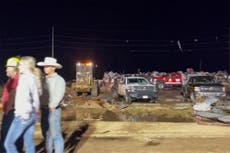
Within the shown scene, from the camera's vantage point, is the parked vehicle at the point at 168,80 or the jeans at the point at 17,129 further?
the parked vehicle at the point at 168,80

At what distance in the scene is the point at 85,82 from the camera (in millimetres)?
40500

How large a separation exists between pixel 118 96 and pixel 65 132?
20.0 meters

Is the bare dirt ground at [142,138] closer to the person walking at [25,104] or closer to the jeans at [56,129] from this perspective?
the jeans at [56,129]

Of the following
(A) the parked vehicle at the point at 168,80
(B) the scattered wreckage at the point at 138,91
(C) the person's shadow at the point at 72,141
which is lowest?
(C) the person's shadow at the point at 72,141

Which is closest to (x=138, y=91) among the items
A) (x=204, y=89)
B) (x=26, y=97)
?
(x=204, y=89)

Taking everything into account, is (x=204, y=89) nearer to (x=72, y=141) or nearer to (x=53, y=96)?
(x=72, y=141)

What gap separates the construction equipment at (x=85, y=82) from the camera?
40.0 meters

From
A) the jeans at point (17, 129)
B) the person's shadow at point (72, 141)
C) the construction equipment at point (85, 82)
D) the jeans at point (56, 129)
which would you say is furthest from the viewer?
the construction equipment at point (85, 82)

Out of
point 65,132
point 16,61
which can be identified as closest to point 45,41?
point 65,132

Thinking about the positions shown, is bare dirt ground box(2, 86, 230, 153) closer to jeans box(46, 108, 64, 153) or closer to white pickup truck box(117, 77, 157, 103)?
jeans box(46, 108, 64, 153)

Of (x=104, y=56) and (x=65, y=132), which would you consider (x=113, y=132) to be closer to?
(x=65, y=132)

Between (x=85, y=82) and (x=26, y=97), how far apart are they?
32058 mm

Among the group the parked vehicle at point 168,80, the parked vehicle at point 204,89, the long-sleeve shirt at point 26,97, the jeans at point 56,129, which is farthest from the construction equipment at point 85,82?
the long-sleeve shirt at point 26,97

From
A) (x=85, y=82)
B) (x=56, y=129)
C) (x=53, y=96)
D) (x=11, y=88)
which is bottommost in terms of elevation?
(x=56, y=129)
